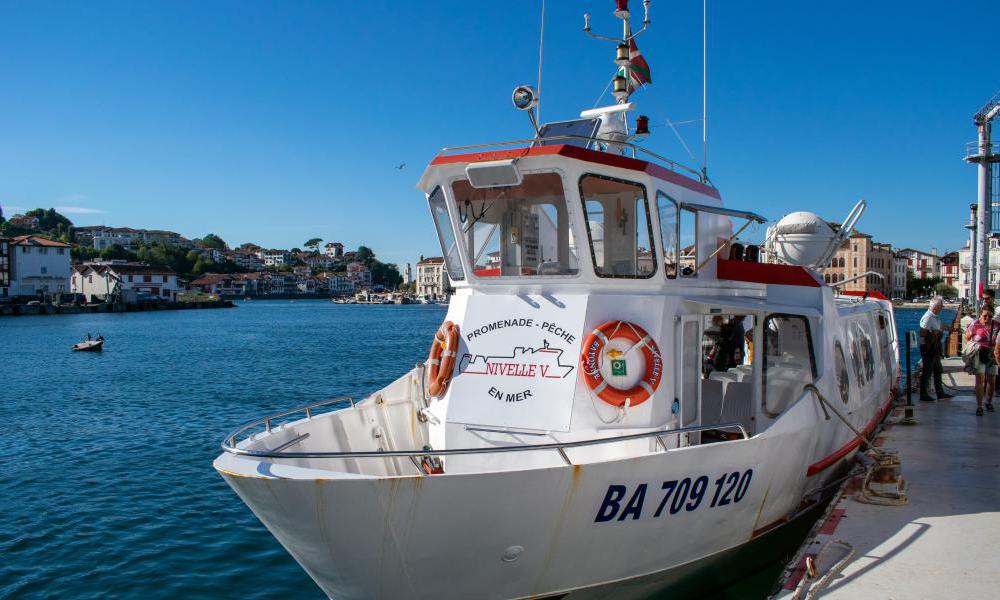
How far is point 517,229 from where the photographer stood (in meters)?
7.50

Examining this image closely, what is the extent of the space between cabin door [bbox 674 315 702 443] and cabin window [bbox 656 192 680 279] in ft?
1.87

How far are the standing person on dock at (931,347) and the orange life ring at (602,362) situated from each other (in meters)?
9.46

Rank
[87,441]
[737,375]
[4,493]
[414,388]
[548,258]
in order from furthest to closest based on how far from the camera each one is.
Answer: [87,441] < [4,493] < [737,375] < [414,388] < [548,258]

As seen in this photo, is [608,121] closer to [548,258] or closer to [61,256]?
[548,258]

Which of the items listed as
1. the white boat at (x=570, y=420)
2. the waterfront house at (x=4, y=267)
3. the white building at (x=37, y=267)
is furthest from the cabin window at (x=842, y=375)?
the white building at (x=37, y=267)

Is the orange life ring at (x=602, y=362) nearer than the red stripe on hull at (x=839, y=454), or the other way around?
the orange life ring at (x=602, y=362)

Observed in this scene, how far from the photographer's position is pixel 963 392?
599 inches

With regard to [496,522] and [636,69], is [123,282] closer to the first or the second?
[636,69]

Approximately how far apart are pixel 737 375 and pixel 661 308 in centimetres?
318

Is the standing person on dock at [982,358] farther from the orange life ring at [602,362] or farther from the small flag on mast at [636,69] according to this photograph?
the orange life ring at [602,362]

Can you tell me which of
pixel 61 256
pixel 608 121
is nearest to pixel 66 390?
pixel 608 121

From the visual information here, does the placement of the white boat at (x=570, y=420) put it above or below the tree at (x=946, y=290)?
below

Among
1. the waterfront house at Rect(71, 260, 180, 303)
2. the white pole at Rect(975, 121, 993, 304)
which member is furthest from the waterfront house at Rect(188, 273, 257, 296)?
the white pole at Rect(975, 121, 993, 304)

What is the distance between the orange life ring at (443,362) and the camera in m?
7.25
